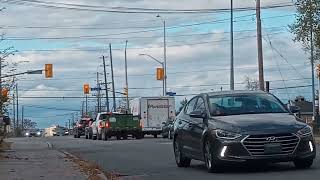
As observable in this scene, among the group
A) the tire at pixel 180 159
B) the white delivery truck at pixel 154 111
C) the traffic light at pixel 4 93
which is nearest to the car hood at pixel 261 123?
the tire at pixel 180 159

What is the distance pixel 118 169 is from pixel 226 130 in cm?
456

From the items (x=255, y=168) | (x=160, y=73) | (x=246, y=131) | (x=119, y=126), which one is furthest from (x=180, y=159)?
(x=160, y=73)

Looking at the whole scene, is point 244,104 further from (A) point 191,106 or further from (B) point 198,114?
(A) point 191,106

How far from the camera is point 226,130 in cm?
1344

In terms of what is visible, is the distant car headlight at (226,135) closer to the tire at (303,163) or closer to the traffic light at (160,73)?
the tire at (303,163)

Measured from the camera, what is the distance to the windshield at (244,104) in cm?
1430

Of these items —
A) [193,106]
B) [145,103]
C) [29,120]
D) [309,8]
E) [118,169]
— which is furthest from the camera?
[29,120]

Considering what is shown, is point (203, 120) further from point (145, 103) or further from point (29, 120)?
point (29, 120)

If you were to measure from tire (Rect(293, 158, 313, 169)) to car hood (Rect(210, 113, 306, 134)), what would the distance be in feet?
2.41

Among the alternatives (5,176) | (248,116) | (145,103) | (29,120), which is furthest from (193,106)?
(29,120)

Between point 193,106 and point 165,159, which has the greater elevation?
point 193,106

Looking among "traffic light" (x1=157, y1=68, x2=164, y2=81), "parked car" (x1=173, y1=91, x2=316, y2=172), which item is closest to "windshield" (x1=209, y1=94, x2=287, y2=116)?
"parked car" (x1=173, y1=91, x2=316, y2=172)

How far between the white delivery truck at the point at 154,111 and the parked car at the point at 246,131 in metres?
33.6

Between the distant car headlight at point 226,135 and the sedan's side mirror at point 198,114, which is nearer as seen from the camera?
the distant car headlight at point 226,135
